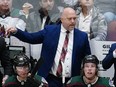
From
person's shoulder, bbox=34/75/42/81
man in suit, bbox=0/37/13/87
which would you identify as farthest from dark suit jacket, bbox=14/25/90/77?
man in suit, bbox=0/37/13/87

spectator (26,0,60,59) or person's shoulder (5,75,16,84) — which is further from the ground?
spectator (26,0,60,59)

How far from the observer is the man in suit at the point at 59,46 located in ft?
16.1

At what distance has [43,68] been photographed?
499 cm

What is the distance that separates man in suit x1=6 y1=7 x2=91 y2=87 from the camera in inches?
193

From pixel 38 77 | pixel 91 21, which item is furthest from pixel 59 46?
pixel 91 21

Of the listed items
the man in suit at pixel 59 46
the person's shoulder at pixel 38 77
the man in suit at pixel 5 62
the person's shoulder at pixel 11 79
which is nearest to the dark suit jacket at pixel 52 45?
the man in suit at pixel 59 46

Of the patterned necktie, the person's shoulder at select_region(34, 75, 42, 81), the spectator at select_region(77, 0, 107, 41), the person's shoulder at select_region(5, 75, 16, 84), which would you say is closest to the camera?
the person's shoulder at select_region(5, 75, 16, 84)

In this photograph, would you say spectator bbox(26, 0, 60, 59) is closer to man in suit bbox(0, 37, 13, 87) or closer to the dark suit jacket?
the dark suit jacket

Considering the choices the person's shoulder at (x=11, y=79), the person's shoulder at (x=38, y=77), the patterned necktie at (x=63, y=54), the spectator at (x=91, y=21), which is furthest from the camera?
the spectator at (x=91, y=21)

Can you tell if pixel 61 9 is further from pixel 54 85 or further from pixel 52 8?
pixel 54 85

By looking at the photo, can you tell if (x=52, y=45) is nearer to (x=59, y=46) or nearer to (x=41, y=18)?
(x=59, y=46)

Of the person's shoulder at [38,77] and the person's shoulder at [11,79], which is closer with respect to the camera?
the person's shoulder at [11,79]

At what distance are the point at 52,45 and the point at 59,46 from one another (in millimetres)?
87

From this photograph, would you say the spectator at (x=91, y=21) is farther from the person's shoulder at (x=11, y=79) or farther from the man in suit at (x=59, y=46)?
the person's shoulder at (x=11, y=79)
